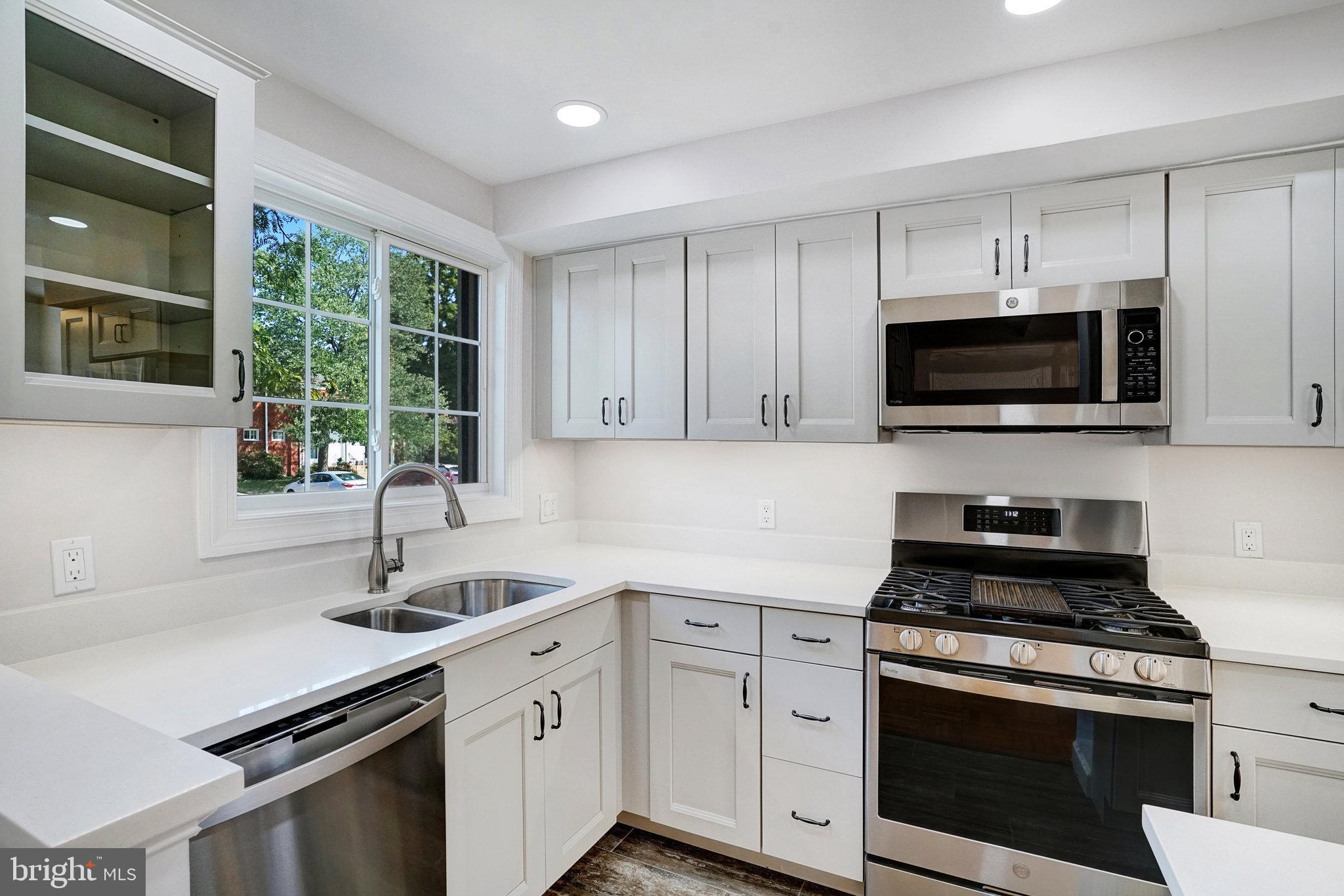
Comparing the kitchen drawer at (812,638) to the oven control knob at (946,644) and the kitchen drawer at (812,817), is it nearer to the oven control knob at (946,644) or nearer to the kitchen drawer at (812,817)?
the oven control knob at (946,644)

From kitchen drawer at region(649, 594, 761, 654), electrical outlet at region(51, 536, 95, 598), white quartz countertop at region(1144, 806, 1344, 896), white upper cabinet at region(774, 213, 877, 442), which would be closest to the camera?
white quartz countertop at region(1144, 806, 1344, 896)

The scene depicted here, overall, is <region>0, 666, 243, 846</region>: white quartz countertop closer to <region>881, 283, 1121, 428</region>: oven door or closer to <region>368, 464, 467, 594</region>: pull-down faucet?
<region>368, 464, 467, 594</region>: pull-down faucet

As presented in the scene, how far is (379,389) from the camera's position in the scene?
2.27m

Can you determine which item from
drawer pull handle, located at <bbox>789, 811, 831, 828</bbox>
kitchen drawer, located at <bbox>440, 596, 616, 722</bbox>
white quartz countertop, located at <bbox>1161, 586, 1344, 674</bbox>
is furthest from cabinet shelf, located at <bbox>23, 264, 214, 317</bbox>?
white quartz countertop, located at <bbox>1161, 586, 1344, 674</bbox>

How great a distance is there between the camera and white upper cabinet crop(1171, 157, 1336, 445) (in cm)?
176

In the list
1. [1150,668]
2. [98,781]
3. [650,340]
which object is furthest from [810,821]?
[98,781]

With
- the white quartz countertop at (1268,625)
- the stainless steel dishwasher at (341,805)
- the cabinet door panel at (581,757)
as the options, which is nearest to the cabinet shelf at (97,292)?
the stainless steel dishwasher at (341,805)

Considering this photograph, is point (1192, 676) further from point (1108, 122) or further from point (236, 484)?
point (236, 484)

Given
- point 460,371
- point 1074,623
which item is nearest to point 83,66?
point 460,371

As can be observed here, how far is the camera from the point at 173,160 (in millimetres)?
1373

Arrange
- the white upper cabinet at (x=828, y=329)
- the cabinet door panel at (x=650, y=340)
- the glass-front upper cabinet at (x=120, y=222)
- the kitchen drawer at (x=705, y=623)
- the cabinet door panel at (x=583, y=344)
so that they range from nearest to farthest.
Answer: the glass-front upper cabinet at (x=120, y=222)
the kitchen drawer at (x=705, y=623)
the white upper cabinet at (x=828, y=329)
the cabinet door panel at (x=650, y=340)
the cabinet door panel at (x=583, y=344)

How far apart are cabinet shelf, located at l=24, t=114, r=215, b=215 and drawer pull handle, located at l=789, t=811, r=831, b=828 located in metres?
→ 2.22

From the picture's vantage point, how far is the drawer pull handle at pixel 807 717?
1.97m

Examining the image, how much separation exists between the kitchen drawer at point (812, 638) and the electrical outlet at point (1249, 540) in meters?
1.24
